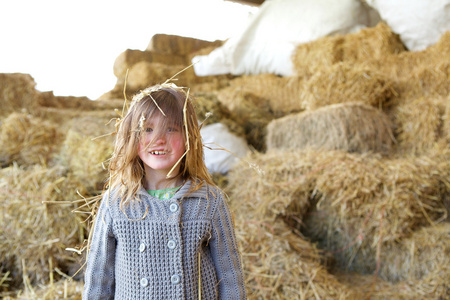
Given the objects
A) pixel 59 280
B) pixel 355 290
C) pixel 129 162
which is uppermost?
pixel 129 162

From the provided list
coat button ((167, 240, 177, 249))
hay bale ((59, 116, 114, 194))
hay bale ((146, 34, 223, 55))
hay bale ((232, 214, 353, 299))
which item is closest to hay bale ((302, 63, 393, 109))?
hay bale ((232, 214, 353, 299))

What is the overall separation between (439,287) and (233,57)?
6.84ft

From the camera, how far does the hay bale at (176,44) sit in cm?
297

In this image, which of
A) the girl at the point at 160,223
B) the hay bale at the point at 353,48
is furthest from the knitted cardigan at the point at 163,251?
the hay bale at the point at 353,48

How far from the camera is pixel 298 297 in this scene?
151 cm

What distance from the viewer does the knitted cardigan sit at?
848 mm

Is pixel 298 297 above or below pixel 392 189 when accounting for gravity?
below

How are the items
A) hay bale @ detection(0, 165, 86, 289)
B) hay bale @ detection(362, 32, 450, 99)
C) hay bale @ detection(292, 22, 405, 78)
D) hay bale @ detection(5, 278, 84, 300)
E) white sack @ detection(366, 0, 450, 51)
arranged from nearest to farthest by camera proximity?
hay bale @ detection(5, 278, 84, 300), hay bale @ detection(0, 165, 86, 289), hay bale @ detection(362, 32, 450, 99), white sack @ detection(366, 0, 450, 51), hay bale @ detection(292, 22, 405, 78)

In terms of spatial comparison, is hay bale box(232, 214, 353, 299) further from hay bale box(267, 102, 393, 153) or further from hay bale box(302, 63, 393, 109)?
hay bale box(302, 63, 393, 109)

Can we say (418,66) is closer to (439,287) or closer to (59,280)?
(439,287)

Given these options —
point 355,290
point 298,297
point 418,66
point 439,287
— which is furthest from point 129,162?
point 418,66

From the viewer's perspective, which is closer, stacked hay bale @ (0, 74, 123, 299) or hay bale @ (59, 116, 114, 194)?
stacked hay bale @ (0, 74, 123, 299)

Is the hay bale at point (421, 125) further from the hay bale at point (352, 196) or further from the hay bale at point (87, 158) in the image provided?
the hay bale at point (87, 158)

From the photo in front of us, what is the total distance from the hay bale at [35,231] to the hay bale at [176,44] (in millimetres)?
1573
